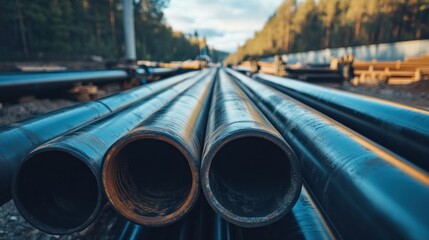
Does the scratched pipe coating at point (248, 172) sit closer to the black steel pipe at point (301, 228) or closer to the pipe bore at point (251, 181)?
the pipe bore at point (251, 181)

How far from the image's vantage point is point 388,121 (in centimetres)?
167

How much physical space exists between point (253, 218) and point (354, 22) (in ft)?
174

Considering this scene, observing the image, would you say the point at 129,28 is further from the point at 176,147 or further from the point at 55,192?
the point at 176,147

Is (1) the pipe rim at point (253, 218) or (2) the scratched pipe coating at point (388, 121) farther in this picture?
(2) the scratched pipe coating at point (388, 121)

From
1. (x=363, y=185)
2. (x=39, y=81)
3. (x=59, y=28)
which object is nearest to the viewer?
(x=363, y=185)

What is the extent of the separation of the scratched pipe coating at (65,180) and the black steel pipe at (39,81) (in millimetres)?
4317

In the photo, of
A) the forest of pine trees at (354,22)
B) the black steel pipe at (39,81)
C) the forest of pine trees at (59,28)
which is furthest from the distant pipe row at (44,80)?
the forest of pine trees at (354,22)

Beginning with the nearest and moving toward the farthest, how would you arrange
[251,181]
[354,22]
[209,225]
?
[251,181] < [209,225] < [354,22]

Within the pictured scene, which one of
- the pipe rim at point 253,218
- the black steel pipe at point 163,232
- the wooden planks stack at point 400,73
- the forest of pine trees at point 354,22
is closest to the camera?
the pipe rim at point 253,218

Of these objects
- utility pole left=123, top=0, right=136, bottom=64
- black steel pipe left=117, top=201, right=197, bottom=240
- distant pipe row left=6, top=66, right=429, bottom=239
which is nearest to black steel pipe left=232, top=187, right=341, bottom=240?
distant pipe row left=6, top=66, right=429, bottom=239

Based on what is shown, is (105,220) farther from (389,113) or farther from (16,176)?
(389,113)

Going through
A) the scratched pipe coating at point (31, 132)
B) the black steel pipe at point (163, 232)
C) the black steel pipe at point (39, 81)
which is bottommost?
the black steel pipe at point (163, 232)

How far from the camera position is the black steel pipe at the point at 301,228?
1.44m

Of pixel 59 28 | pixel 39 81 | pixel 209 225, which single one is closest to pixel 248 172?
pixel 209 225
